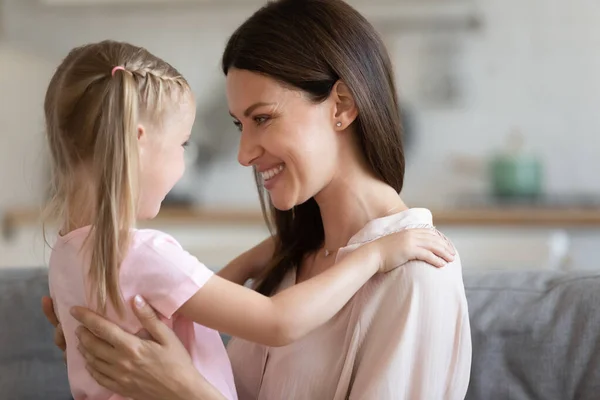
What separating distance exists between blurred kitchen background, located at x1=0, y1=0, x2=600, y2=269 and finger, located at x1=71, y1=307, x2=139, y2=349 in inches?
94.9

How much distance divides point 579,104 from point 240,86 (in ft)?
9.53

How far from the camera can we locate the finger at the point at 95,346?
1.25 metres

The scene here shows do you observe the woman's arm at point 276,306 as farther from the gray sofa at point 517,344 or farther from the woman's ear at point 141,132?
the gray sofa at point 517,344

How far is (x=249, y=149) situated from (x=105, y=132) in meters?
0.34

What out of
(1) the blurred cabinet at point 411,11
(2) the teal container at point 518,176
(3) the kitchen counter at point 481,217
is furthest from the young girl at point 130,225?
(1) the blurred cabinet at point 411,11

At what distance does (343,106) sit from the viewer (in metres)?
1.44

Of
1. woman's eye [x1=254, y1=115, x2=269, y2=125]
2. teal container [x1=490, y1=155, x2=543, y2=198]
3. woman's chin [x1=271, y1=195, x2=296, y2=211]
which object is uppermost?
woman's eye [x1=254, y1=115, x2=269, y2=125]

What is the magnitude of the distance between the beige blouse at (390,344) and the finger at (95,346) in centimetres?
33

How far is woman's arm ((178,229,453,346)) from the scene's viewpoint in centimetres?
120

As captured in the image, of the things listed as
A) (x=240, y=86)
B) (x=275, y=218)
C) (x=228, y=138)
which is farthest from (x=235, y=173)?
(x=240, y=86)

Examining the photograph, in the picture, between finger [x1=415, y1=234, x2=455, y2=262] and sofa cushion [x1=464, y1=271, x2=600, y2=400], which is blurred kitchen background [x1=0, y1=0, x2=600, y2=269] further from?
finger [x1=415, y1=234, x2=455, y2=262]

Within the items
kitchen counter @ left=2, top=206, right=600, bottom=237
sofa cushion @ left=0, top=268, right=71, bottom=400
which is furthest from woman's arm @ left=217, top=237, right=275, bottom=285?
kitchen counter @ left=2, top=206, right=600, bottom=237

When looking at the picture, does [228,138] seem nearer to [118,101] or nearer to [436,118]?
[436,118]

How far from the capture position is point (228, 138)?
14.0 ft
